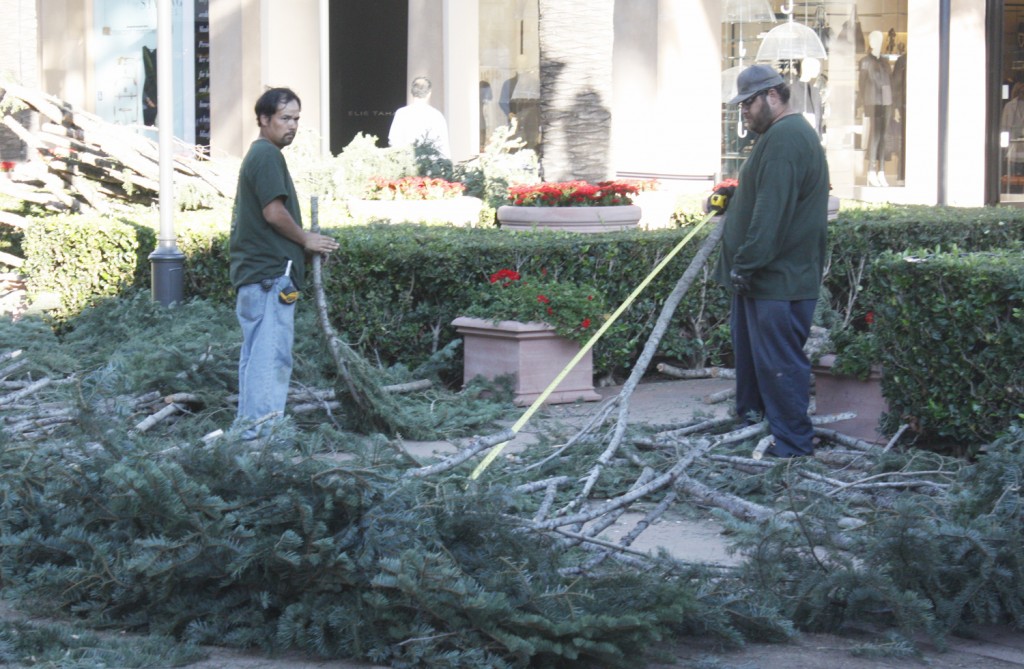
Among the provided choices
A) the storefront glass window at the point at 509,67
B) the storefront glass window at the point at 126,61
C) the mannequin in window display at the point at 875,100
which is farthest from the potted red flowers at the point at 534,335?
the storefront glass window at the point at 126,61

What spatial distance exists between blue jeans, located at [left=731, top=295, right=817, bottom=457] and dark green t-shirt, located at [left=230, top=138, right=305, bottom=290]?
2306 millimetres

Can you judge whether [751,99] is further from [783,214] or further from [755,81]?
[783,214]

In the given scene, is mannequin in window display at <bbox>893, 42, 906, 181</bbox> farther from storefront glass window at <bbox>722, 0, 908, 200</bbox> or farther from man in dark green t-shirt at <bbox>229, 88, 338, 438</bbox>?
man in dark green t-shirt at <bbox>229, 88, 338, 438</bbox>

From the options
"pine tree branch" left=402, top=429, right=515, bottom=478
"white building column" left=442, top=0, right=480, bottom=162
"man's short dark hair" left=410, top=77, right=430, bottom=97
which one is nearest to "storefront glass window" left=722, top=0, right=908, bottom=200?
"white building column" left=442, top=0, right=480, bottom=162

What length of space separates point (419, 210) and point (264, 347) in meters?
5.71

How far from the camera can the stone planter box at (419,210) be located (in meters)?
A: 12.3

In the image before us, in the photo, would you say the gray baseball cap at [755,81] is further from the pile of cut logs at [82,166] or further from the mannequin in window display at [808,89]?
the mannequin in window display at [808,89]

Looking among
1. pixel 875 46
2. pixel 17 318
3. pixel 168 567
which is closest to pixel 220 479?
pixel 168 567

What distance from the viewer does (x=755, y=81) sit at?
6.69 metres

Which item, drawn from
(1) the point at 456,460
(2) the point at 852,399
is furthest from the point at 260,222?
(2) the point at 852,399

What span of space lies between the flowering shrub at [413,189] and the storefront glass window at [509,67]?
748 centimetres

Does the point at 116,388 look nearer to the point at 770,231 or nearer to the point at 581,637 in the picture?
the point at 770,231

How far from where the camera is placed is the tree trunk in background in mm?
12164

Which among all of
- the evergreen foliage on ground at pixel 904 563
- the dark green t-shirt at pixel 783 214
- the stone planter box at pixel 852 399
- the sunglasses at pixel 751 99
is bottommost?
the evergreen foliage on ground at pixel 904 563
